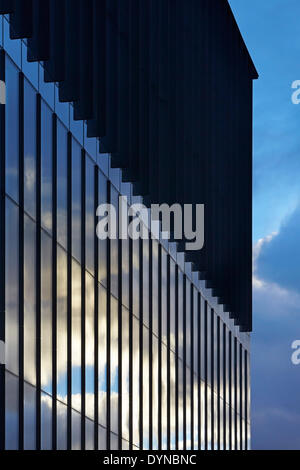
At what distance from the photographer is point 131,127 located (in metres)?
35.0

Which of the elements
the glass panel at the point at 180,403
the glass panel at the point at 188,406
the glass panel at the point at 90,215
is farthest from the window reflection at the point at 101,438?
the glass panel at the point at 188,406

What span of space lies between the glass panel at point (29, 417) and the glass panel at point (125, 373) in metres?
9.58

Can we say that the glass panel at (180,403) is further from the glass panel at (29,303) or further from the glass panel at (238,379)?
the glass panel at (29,303)

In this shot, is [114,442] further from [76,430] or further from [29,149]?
[29,149]

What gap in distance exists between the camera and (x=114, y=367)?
32906mm

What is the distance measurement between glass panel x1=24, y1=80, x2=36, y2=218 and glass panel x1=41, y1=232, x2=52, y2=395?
126 cm

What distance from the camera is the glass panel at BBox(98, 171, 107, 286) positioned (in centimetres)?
3169

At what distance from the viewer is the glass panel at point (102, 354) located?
31.2 m

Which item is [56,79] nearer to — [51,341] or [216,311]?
[51,341]

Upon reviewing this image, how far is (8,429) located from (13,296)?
3080 mm

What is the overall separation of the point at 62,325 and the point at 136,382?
9152 millimetres

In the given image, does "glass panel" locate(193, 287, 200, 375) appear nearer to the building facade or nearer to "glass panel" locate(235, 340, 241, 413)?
the building facade

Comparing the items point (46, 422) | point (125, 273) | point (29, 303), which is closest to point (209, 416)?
point (125, 273)

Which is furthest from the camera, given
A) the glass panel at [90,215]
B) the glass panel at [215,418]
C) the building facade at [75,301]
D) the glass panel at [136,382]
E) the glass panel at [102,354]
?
the glass panel at [215,418]
